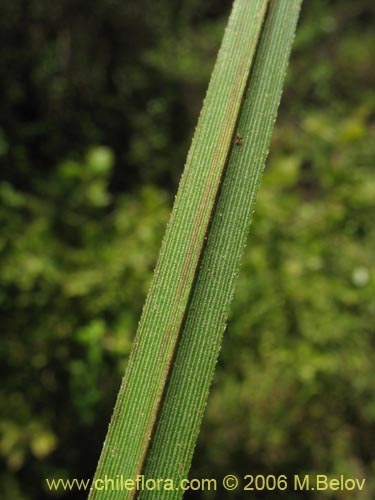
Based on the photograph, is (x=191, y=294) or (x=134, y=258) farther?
(x=134, y=258)

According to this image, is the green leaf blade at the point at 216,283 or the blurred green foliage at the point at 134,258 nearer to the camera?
the green leaf blade at the point at 216,283

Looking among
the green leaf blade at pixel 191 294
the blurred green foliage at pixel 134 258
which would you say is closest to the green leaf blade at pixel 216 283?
the green leaf blade at pixel 191 294

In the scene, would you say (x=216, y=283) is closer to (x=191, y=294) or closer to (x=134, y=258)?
(x=191, y=294)

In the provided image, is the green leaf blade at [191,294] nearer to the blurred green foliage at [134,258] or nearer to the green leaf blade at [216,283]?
the green leaf blade at [216,283]

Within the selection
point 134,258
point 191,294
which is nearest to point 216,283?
point 191,294

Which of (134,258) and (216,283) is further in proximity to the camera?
(134,258)

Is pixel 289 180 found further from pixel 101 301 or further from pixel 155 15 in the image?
pixel 155 15

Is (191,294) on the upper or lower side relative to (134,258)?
lower

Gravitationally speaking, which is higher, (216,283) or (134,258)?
(134,258)

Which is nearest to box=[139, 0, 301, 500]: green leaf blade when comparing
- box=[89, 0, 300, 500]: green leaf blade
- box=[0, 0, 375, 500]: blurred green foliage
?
box=[89, 0, 300, 500]: green leaf blade
